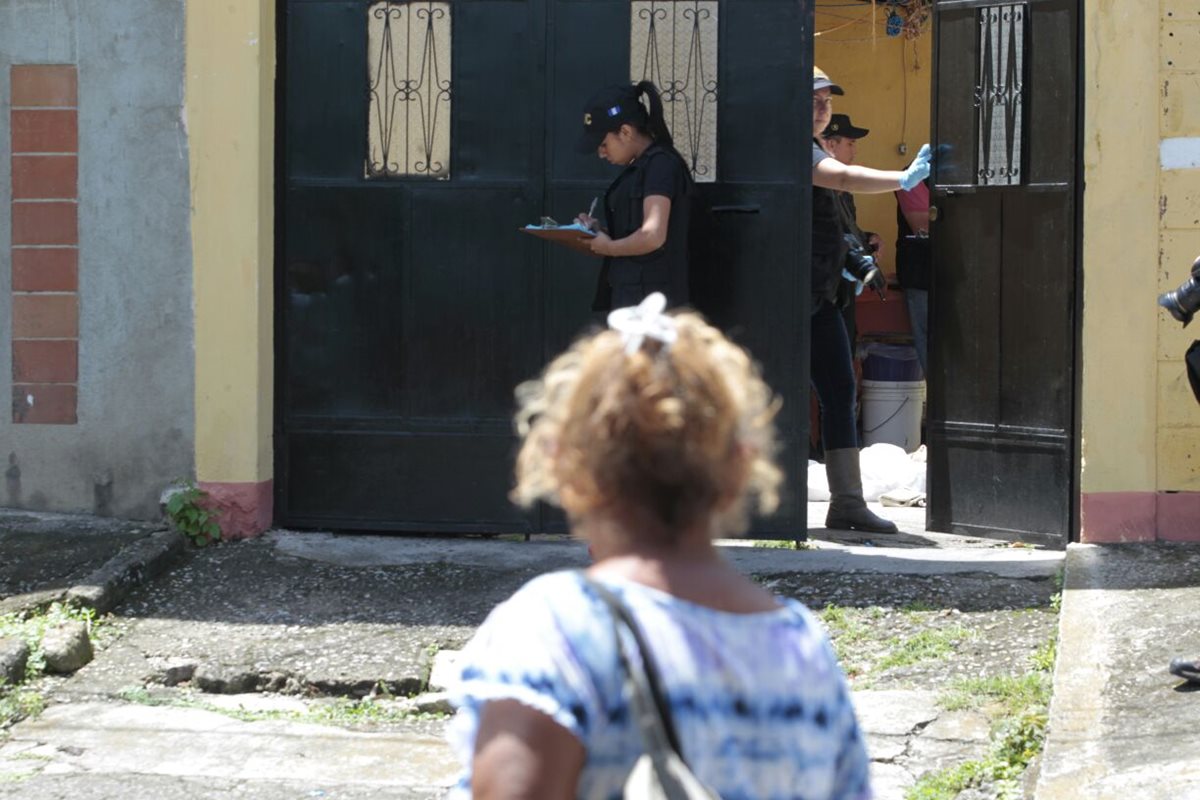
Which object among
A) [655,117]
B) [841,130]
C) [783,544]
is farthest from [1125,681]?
[841,130]

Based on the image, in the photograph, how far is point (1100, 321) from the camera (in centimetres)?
669

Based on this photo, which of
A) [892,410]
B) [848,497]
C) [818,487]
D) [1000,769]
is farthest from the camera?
[892,410]

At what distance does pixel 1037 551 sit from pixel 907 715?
209 cm

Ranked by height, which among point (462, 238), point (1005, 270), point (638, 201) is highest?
point (638, 201)

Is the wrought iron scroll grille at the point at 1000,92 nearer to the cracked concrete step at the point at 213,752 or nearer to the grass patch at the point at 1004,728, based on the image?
the grass patch at the point at 1004,728

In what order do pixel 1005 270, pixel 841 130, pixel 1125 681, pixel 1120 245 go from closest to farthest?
1. pixel 1125 681
2. pixel 1120 245
3. pixel 1005 270
4. pixel 841 130

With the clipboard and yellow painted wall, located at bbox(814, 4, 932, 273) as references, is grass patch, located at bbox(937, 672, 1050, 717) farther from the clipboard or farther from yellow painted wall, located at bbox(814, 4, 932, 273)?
yellow painted wall, located at bbox(814, 4, 932, 273)

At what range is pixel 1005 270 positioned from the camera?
7129 mm

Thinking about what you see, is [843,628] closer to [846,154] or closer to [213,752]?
[213,752]

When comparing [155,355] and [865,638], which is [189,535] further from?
[865,638]

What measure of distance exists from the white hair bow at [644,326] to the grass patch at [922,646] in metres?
3.79

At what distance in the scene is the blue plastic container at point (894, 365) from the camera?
405 inches

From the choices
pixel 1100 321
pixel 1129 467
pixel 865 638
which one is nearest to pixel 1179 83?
pixel 1100 321

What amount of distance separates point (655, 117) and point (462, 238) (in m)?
0.99
